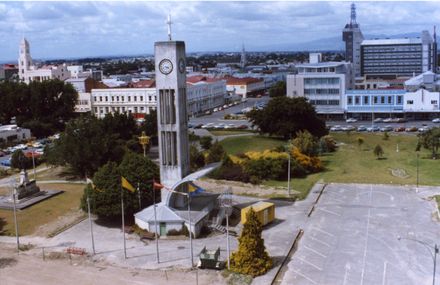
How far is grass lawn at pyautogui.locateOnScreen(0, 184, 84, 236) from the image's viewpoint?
41812mm

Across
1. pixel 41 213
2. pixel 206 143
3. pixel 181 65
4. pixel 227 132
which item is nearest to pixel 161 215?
pixel 181 65

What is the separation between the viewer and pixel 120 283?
30.9 m

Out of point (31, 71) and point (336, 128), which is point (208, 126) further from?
point (31, 71)

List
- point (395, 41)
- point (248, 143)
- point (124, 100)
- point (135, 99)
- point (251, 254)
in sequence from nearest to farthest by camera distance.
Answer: point (251, 254) → point (248, 143) → point (135, 99) → point (124, 100) → point (395, 41)

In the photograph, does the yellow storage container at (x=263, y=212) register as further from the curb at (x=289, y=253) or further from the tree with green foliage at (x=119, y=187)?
the tree with green foliage at (x=119, y=187)

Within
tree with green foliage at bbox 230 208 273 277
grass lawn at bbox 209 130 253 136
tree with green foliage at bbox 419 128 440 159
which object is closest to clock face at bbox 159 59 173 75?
tree with green foliage at bbox 230 208 273 277

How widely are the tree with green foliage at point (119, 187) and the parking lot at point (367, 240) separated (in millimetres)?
13030

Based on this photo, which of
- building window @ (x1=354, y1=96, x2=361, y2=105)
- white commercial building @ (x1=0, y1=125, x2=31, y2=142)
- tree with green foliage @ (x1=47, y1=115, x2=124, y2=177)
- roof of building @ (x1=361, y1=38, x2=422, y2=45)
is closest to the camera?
tree with green foliage @ (x1=47, y1=115, x2=124, y2=177)

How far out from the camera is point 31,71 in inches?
5586

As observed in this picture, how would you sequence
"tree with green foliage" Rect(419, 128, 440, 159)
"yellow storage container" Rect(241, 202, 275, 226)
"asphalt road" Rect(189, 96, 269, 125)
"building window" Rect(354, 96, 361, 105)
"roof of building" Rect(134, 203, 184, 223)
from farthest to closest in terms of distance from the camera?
1. "asphalt road" Rect(189, 96, 269, 125)
2. "building window" Rect(354, 96, 361, 105)
3. "tree with green foliage" Rect(419, 128, 440, 159)
4. "yellow storage container" Rect(241, 202, 275, 226)
5. "roof of building" Rect(134, 203, 184, 223)

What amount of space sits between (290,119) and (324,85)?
123 feet

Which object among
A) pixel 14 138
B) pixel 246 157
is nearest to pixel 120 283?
pixel 246 157

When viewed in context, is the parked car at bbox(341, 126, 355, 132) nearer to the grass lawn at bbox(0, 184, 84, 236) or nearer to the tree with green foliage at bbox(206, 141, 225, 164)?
the tree with green foliage at bbox(206, 141, 225, 164)

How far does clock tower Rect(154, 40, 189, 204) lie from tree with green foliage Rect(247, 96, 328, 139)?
38.6 m
